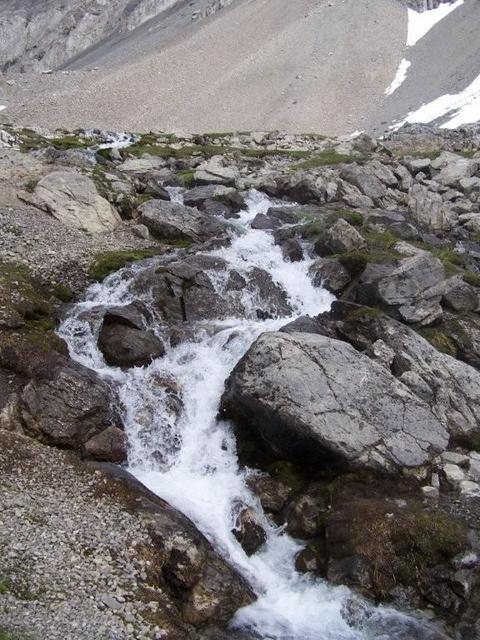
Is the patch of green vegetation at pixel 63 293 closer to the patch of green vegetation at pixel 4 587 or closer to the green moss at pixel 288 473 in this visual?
the green moss at pixel 288 473

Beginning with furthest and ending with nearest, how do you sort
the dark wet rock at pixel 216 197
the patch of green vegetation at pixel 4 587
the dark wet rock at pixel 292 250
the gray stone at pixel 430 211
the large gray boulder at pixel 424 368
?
the gray stone at pixel 430 211 → the dark wet rock at pixel 216 197 → the dark wet rock at pixel 292 250 → the large gray boulder at pixel 424 368 → the patch of green vegetation at pixel 4 587

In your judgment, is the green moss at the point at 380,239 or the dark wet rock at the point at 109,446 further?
the green moss at the point at 380,239

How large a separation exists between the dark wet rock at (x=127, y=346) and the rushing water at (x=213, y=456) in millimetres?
284

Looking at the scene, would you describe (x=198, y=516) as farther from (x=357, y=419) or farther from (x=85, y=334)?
(x=85, y=334)

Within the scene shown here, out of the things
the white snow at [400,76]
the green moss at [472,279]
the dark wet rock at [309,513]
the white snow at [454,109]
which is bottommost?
the white snow at [454,109]

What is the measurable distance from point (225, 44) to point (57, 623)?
93053 millimetres

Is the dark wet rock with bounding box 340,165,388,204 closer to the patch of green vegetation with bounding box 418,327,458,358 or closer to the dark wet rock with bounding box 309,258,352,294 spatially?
the dark wet rock with bounding box 309,258,352,294

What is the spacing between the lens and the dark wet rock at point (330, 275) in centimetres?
2364

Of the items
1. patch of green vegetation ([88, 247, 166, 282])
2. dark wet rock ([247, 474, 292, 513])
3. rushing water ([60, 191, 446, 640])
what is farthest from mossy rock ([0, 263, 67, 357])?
dark wet rock ([247, 474, 292, 513])

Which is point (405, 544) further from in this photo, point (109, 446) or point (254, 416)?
point (109, 446)

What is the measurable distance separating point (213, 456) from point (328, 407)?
3.44m

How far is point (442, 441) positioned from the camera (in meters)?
15.5

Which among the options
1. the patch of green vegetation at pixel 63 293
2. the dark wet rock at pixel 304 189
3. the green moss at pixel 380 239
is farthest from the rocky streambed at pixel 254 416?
the dark wet rock at pixel 304 189

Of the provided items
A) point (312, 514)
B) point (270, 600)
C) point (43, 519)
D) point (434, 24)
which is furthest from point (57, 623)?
point (434, 24)
